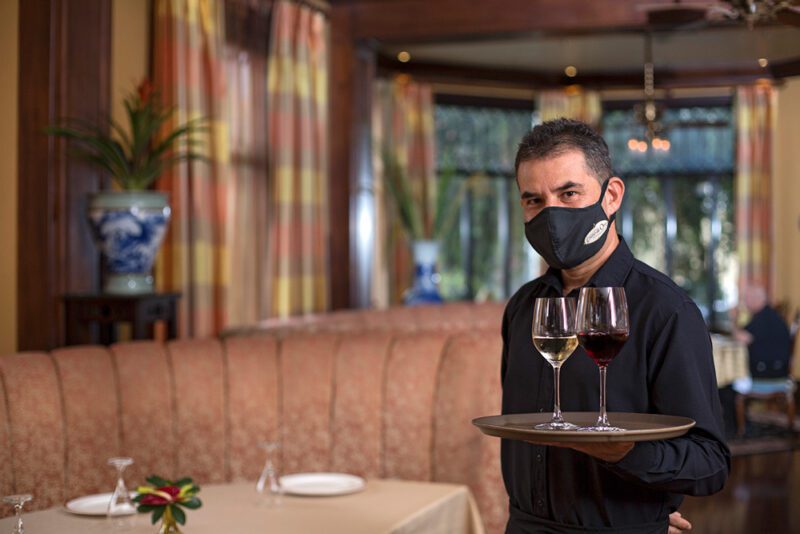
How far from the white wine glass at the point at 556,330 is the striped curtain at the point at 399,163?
7721 millimetres

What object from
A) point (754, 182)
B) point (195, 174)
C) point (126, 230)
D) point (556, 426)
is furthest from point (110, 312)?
point (754, 182)

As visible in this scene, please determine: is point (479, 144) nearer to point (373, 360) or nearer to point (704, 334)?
point (373, 360)

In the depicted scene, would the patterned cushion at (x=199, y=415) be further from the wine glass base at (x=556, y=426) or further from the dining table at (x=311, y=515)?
the wine glass base at (x=556, y=426)

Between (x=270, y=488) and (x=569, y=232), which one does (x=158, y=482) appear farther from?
(x=569, y=232)

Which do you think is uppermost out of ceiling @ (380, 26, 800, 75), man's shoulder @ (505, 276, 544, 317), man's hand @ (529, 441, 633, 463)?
ceiling @ (380, 26, 800, 75)

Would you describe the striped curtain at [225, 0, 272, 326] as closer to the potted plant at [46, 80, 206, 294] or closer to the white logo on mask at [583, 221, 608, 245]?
A: the potted plant at [46, 80, 206, 294]

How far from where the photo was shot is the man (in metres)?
1.75

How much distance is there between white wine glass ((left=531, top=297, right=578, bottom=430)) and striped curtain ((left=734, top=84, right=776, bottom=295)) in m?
10.1

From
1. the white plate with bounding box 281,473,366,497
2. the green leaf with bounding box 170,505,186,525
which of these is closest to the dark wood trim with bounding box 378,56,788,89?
the white plate with bounding box 281,473,366,497

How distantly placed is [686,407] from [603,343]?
20cm

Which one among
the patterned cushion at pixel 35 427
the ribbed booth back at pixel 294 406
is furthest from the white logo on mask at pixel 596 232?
the patterned cushion at pixel 35 427

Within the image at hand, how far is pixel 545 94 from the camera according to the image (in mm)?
11641

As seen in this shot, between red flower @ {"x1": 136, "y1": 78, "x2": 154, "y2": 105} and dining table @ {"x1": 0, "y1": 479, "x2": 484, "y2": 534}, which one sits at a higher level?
red flower @ {"x1": 136, "y1": 78, "x2": 154, "y2": 105}

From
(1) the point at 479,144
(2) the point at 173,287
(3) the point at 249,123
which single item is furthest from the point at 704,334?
(1) the point at 479,144
